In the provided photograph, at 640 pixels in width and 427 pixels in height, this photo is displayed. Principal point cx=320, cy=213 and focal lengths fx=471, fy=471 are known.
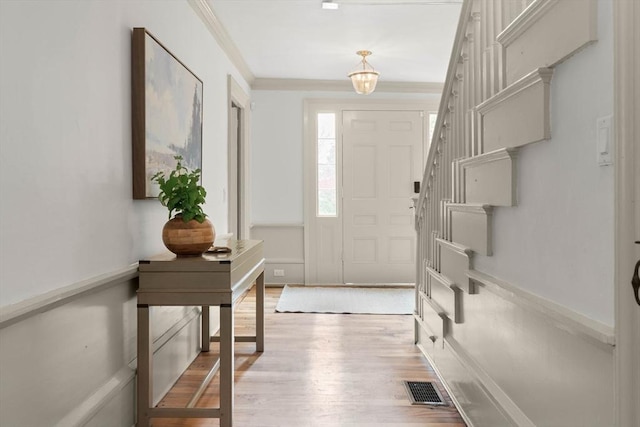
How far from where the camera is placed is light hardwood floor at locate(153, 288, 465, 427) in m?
A: 2.36

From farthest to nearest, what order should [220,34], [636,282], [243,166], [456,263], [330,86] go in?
[330,86] → [243,166] → [220,34] → [456,263] → [636,282]

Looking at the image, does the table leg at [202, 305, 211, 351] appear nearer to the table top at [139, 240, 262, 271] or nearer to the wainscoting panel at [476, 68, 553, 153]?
the table top at [139, 240, 262, 271]

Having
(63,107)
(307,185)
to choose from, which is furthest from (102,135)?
(307,185)

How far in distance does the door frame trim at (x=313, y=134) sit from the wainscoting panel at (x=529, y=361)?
11.9 ft

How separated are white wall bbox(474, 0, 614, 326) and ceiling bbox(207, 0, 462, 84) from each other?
2469 millimetres

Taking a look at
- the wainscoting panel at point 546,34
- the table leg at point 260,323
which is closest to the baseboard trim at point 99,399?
the table leg at point 260,323

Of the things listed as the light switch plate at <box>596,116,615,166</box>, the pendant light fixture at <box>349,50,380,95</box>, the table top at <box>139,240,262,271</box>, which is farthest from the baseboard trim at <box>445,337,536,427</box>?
the pendant light fixture at <box>349,50,380,95</box>

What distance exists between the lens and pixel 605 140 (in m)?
1.16

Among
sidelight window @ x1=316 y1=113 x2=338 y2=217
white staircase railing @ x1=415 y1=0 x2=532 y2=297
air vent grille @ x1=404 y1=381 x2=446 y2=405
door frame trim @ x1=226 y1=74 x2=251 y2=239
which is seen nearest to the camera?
white staircase railing @ x1=415 y1=0 x2=532 y2=297

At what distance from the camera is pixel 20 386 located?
1.42 m

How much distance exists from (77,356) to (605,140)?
187 cm

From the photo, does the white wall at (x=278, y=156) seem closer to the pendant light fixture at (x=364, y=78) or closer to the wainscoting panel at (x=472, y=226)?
the pendant light fixture at (x=364, y=78)

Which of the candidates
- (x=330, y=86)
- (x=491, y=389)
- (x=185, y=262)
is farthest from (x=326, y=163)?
(x=491, y=389)

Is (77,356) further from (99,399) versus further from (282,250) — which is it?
(282,250)
